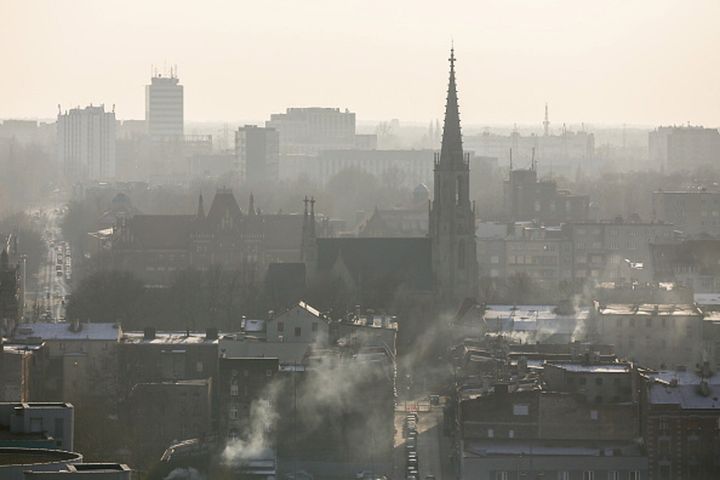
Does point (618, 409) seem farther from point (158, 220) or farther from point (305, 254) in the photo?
point (158, 220)

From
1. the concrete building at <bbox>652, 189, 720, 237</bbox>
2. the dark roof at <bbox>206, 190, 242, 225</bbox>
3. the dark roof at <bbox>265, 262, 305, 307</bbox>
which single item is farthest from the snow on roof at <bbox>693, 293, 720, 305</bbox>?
the concrete building at <bbox>652, 189, 720, 237</bbox>

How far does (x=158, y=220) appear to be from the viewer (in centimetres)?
11038

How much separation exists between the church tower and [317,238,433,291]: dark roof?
0.46m

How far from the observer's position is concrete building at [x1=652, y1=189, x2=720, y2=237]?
12925cm

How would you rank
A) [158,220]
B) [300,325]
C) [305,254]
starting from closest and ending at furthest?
1. [300,325]
2. [305,254]
3. [158,220]

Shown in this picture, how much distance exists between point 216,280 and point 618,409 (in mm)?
31931

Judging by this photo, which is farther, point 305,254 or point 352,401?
point 305,254

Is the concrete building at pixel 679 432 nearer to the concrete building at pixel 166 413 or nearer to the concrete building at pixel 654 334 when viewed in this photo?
the concrete building at pixel 166 413

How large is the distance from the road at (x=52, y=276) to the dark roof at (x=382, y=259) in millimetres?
8982

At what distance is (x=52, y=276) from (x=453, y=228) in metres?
39.3

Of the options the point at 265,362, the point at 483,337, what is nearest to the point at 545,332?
the point at 483,337

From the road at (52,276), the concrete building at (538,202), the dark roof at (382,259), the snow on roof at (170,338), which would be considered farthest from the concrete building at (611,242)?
the snow on roof at (170,338)

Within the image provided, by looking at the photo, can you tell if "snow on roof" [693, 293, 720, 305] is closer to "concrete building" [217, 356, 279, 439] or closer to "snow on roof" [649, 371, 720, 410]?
"snow on roof" [649, 371, 720, 410]

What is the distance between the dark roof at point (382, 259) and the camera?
283 ft
